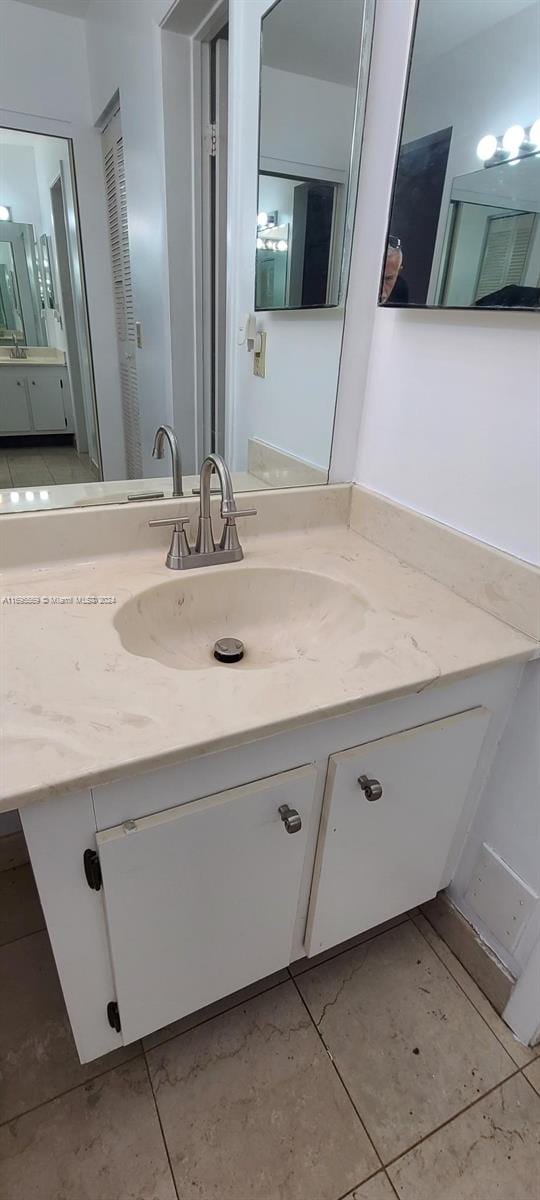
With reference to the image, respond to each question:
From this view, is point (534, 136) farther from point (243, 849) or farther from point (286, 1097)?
point (286, 1097)

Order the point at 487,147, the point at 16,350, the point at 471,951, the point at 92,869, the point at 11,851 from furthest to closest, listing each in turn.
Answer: the point at 11,851 < the point at 471,951 < the point at 16,350 < the point at 487,147 < the point at 92,869

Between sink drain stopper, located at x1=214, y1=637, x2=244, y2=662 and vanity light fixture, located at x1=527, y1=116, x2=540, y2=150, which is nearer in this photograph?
vanity light fixture, located at x1=527, y1=116, x2=540, y2=150

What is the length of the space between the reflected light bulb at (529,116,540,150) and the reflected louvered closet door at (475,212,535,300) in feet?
0.27

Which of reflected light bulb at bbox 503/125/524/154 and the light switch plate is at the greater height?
reflected light bulb at bbox 503/125/524/154

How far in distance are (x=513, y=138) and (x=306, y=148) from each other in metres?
0.47

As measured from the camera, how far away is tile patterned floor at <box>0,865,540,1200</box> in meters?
0.92

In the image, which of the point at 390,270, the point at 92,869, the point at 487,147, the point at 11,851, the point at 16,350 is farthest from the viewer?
the point at 11,851

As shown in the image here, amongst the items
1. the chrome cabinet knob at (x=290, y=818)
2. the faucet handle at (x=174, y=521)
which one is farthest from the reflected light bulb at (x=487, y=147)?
the chrome cabinet knob at (x=290, y=818)

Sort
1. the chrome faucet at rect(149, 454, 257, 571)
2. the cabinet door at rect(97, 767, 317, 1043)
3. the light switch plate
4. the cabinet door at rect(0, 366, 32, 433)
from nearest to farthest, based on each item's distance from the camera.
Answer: the cabinet door at rect(97, 767, 317, 1043), the cabinet door at rect(0, 366, 32, 433), the chrome faucet at rect(149, 454, 257, 571), the light switch plate

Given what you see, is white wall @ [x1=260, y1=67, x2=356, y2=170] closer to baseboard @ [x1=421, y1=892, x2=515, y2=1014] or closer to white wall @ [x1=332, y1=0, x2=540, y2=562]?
white wall @ [x1=332, y1=0, x2=540, y2=562]

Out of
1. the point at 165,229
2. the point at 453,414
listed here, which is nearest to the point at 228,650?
the point at 453,414

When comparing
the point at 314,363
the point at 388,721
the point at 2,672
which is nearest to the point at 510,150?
the point at 314,363

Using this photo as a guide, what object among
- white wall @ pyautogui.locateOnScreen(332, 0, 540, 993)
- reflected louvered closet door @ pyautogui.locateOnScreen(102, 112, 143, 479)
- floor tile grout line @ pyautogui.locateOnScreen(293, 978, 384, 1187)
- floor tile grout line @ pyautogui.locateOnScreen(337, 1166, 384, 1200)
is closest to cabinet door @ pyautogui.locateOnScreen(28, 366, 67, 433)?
reflected louvered closet door @ pyautogui.locateOnScreen(102, 112, 143, 479)

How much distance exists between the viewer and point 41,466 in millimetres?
1045
